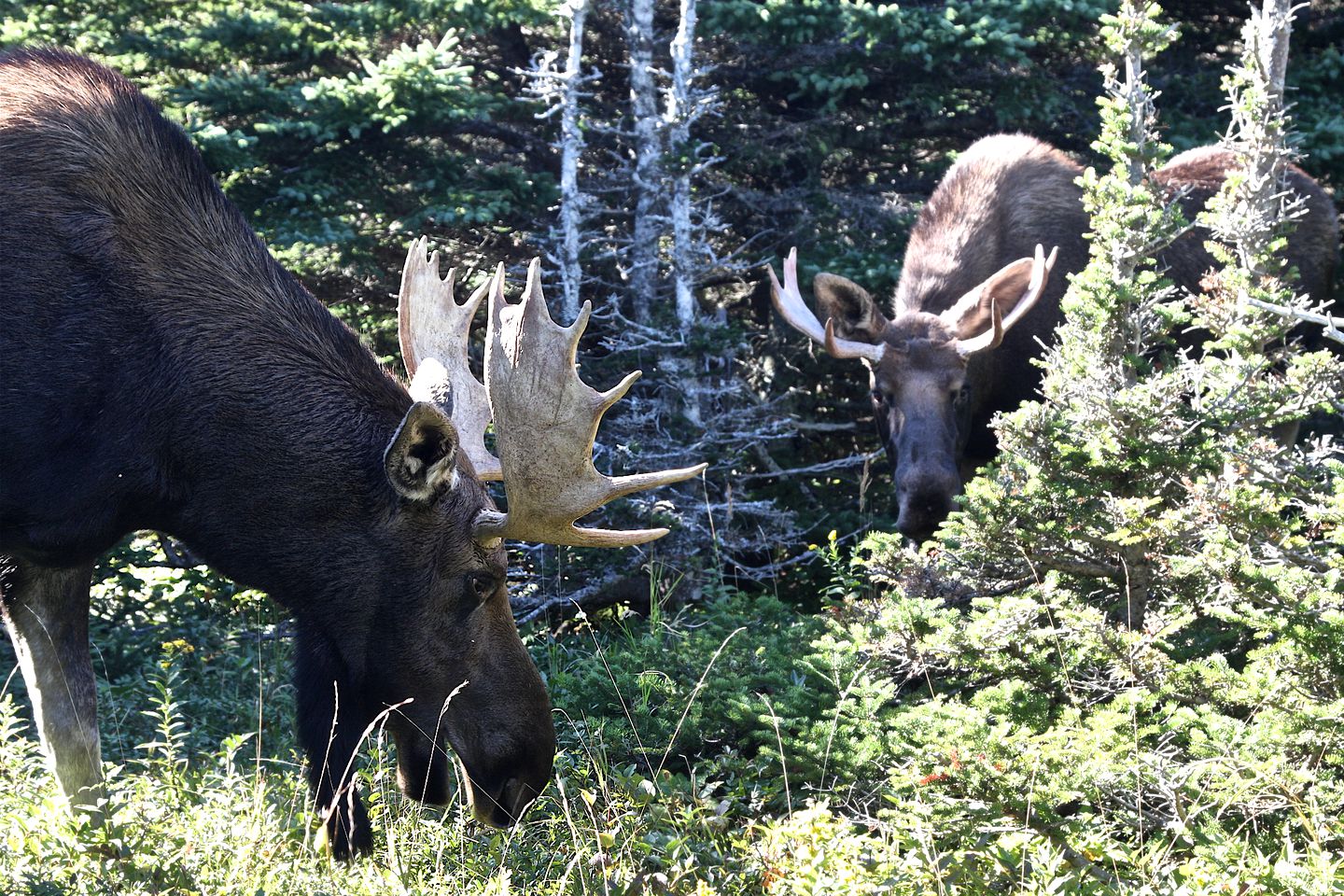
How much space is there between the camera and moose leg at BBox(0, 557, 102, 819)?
→ 14.5 feet

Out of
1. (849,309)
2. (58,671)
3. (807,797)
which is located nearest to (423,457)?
(58,671)

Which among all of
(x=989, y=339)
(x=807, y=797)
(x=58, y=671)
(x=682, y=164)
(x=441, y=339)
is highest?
(x=682, y=164)

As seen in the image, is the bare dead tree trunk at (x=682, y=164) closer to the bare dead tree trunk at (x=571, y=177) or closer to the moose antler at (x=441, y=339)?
the bare dead tree trunk at (x=571, y=177)

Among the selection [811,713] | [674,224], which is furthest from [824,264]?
[811,713]

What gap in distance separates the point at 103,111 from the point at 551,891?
283cm

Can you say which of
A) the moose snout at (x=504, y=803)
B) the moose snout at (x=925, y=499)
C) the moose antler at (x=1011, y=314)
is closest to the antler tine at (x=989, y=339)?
the moose antler at (x=1011, y=314)

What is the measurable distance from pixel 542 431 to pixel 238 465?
93cm

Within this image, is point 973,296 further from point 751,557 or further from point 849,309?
point 751,557

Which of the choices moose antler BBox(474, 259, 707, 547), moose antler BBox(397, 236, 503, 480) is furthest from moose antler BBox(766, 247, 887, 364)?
moose antler BBox(474, 259, 707, 547)

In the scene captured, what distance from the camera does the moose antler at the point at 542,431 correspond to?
13.4ft

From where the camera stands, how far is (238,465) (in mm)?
4078

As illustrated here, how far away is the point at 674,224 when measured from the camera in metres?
7.55

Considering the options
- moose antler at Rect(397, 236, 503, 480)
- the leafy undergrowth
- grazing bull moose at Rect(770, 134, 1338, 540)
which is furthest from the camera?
grazing bull moose at Rect(770, 134, 1338, 540)

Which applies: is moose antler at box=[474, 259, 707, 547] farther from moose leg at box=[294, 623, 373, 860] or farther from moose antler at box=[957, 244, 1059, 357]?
moose antler at box=[957, 244, 1059, 357]
